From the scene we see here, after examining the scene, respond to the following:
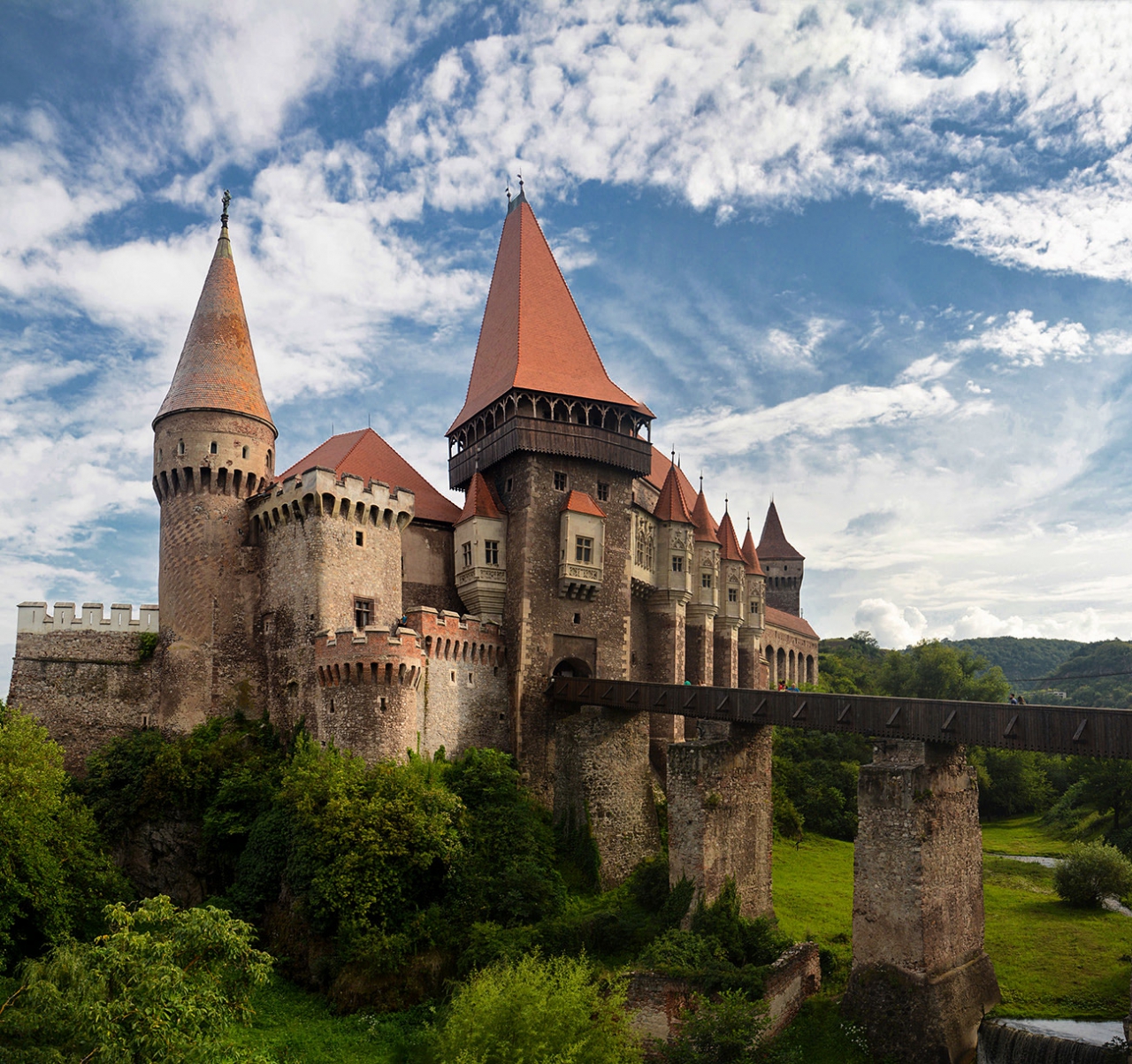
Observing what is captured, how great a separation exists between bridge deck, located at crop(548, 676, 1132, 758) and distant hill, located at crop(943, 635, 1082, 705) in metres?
103

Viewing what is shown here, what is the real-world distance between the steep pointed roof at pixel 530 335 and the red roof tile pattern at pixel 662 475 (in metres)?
9.06

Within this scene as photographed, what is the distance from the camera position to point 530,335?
128ft

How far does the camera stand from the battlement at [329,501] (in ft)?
104

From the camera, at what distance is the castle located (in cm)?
3167

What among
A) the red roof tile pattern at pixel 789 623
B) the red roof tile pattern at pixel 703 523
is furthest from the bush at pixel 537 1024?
the red roof tile pattern at pixel 789 623

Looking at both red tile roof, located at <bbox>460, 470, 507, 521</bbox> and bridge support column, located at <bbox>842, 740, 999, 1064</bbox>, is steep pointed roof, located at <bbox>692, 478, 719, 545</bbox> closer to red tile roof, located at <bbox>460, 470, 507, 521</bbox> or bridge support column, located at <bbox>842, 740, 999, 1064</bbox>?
red tile roof, located at <bbox>460, 470, 507, 521</bbox>

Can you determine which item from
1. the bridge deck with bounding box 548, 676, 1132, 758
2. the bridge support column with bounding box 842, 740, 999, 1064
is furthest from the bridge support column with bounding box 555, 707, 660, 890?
the bridge support column with bounding box 842, 740, 999, 1064

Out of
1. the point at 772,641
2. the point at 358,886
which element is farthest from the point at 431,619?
the point at 772,641

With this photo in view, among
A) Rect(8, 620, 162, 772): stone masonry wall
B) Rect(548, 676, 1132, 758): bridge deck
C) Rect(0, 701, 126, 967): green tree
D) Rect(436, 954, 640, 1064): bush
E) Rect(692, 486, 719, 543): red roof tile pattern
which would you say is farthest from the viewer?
Rect(692, 486, 719, 543): red roof tile pattern

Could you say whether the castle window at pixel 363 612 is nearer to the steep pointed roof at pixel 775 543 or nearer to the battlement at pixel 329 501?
the battlement at pixel 329 501

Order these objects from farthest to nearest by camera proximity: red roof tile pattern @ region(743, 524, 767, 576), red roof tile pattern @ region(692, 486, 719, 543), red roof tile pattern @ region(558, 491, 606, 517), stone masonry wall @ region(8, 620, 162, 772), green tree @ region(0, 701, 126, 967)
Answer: red roof tile pattern @ region(743, 524, 767, 576) → red roof tile pattern @ region(692, 486, 719, 543) → red roof tile pattern @ region(558, 491, 606, 517) → stone masonry wall @ region(8, 620, 162, 772) → green tree @ region(0, 701, 126, 967)

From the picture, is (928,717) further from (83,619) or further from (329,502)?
(83,619)

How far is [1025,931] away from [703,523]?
23222 mm

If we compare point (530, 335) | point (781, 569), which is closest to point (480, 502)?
point (530, 335)
